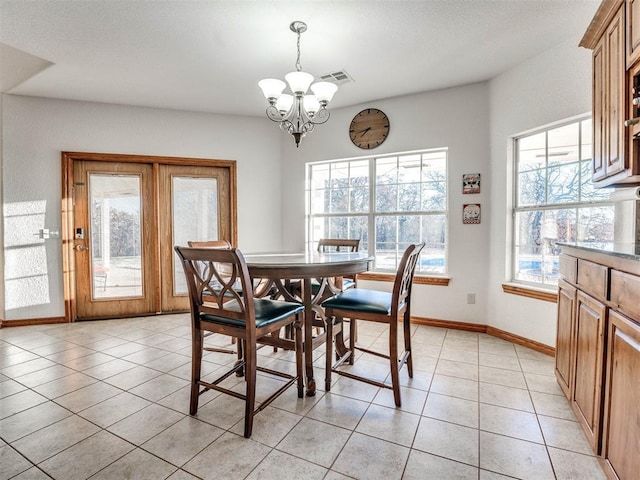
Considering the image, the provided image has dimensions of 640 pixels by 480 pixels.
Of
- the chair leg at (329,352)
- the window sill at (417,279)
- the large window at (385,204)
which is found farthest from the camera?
the large window at (385,204)

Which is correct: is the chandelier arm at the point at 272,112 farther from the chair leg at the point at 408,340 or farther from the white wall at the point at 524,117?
the white wall at the point at 524,117

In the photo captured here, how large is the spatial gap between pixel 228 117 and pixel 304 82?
2.48 meters

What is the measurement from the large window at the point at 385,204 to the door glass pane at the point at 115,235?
2192mm

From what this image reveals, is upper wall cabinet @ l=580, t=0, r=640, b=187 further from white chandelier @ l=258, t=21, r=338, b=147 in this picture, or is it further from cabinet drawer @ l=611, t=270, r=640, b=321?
white chandelier @ l=258, t=21, r=338, b=147

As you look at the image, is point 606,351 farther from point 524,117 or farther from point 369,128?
point 369,128

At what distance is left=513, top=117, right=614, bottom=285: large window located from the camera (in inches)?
105

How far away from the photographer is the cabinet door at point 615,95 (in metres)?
1.83

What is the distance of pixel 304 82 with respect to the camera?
7.55ft

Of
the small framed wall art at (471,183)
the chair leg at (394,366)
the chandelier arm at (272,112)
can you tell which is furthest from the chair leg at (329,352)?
the small framed wall art at (471,183)

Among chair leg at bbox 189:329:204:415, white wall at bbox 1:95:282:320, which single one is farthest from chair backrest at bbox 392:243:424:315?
white wall at bbox 1:95:282:320

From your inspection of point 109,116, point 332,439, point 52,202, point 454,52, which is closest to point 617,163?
point 454,52

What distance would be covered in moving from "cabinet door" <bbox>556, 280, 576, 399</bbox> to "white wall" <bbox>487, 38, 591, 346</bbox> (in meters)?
0.79

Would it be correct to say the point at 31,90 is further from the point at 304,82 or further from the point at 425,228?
the point at 425,228

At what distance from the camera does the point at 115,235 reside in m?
4.13
